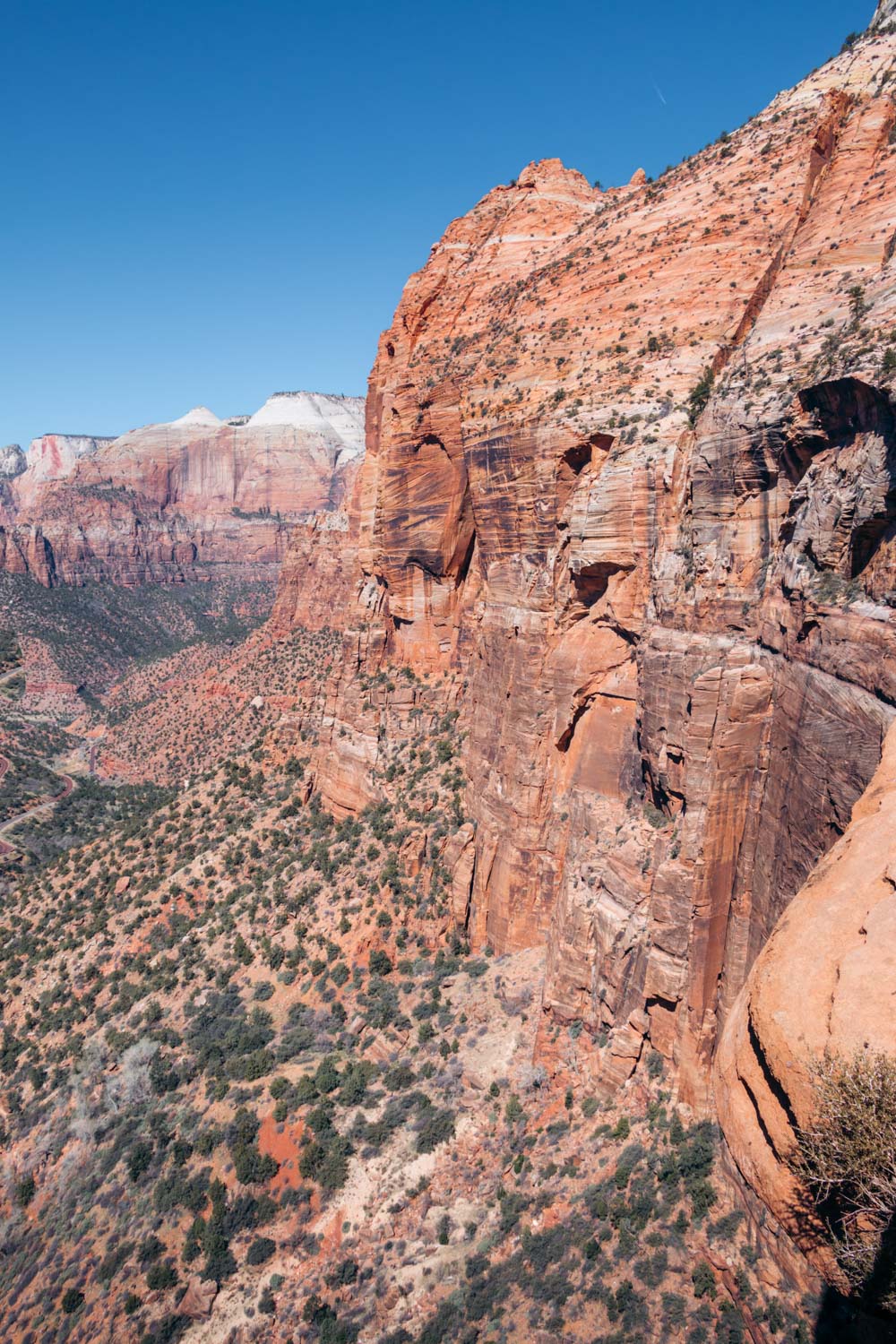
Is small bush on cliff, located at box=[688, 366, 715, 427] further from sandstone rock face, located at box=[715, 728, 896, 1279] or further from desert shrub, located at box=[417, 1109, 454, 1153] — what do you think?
desert shrub, located at box=[417, 1109, 454, 1153]

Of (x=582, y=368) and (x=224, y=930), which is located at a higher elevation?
(x=582, y=368)

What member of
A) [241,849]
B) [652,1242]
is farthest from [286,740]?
[652,1242]

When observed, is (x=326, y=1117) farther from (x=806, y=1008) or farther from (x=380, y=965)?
(x=806, y=1008)

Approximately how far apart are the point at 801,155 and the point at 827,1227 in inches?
1421

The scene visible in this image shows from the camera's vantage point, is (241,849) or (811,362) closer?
(811,362)

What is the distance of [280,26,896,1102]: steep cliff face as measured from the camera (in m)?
20.5

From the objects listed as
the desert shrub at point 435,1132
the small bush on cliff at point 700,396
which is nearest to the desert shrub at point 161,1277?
the desert shrub at point 435,1132

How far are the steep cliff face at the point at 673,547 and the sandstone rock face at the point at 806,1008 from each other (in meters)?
7.71

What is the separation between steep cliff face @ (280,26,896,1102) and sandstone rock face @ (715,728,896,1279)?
771 cm

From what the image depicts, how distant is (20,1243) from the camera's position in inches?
1228

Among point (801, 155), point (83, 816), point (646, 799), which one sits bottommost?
point (83, 816)

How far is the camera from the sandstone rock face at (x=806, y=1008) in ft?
29.3

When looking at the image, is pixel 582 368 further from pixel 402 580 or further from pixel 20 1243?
pixel 20 1243

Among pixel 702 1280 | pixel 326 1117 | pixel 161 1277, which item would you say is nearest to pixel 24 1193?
pixel 161 1277
